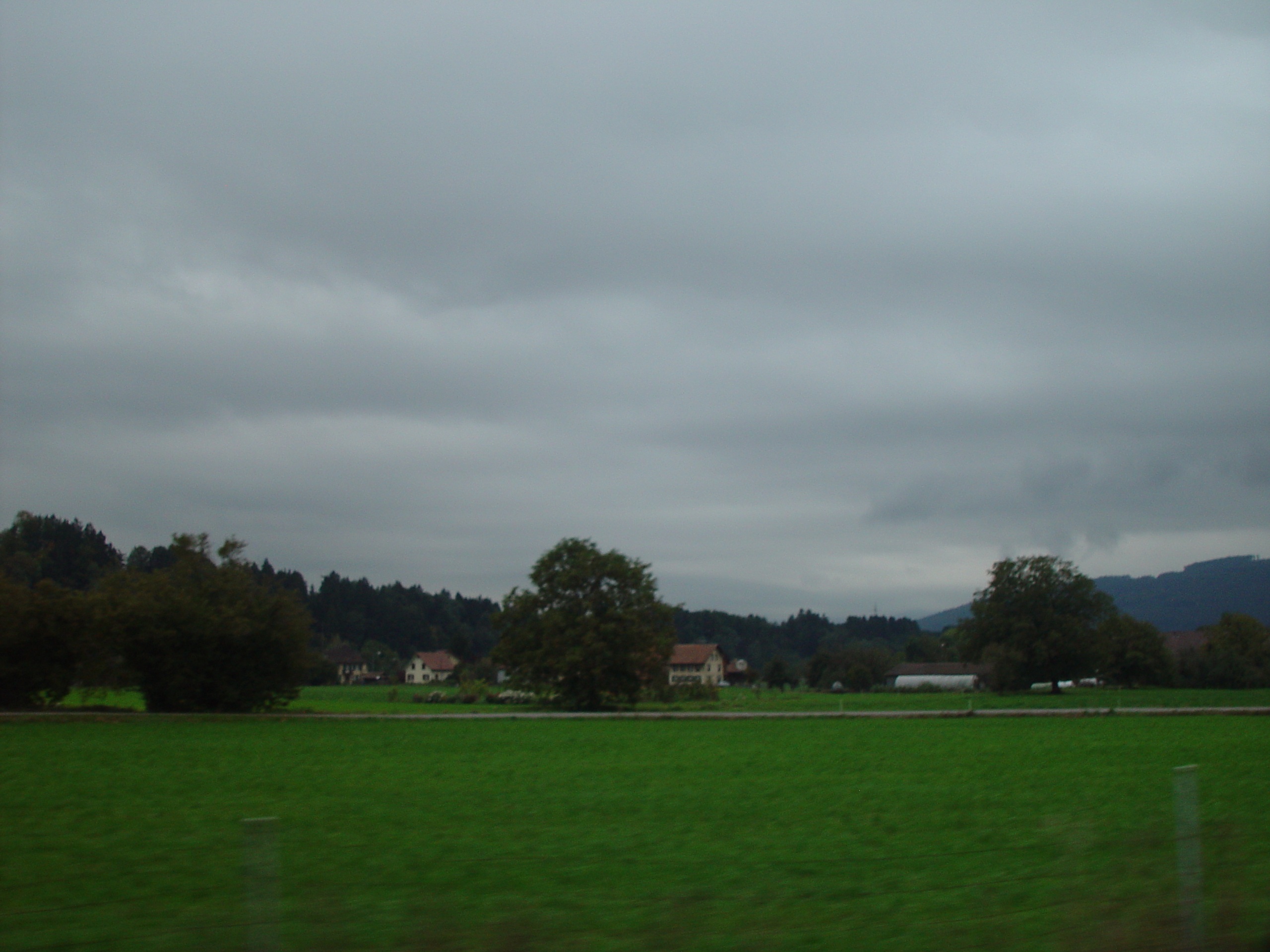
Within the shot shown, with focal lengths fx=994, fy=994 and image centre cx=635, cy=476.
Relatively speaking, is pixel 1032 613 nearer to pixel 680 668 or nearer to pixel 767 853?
pixel 680 668

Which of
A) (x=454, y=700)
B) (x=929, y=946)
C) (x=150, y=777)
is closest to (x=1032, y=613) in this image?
(x=454, y=700)

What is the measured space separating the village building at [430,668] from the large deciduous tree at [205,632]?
12373cm

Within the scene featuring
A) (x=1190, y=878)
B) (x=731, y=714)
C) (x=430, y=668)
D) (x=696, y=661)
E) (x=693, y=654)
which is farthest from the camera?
(x=430, y=668)

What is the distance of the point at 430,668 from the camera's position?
176m

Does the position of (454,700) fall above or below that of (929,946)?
below

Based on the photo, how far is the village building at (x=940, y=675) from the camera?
106250mm

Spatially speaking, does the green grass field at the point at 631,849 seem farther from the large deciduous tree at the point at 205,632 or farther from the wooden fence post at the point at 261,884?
the large deciduous tree at the point at 205,632

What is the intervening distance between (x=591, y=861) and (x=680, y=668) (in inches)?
5501

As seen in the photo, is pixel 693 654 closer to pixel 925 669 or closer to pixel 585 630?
pixel 925 669

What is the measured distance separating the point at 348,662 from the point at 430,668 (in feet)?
70.3

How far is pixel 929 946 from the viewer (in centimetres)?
806

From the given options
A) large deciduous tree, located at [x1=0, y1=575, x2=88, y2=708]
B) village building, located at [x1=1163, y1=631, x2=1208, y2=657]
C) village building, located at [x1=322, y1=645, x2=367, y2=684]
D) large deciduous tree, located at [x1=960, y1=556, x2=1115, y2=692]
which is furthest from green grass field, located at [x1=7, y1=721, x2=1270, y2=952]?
village building, located at [x1=322, y1=645, x2=367, y2=684]

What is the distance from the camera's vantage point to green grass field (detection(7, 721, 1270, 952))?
8664 millimetres

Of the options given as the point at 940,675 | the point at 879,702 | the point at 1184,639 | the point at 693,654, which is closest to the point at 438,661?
the point at 693,654
